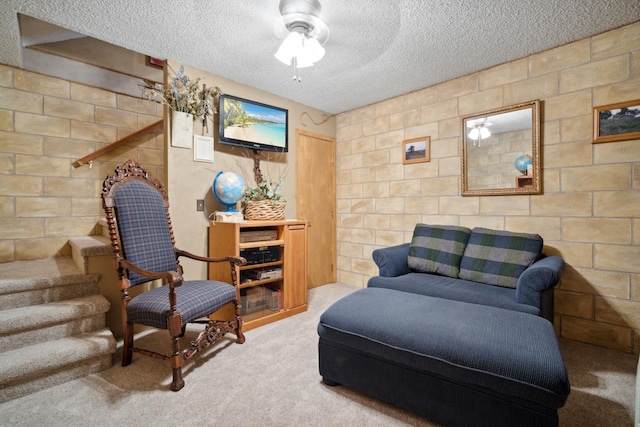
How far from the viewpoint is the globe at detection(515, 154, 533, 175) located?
2.65 metres

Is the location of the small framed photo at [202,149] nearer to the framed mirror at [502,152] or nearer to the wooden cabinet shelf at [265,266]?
the wooden cabinet shelf at [265,266]

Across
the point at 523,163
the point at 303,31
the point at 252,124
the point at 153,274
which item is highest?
the point at 303,31

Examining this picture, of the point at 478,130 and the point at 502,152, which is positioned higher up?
the point at 478,130

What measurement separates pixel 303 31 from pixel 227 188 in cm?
149

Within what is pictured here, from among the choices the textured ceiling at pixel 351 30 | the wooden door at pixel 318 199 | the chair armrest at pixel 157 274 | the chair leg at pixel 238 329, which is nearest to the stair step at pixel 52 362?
the chair armrest at pixel 157 274

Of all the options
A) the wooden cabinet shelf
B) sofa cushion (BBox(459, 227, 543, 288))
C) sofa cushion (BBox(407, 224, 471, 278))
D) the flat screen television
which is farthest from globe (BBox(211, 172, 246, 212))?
sofa cushion (BBox(459, 227, 543, 288))

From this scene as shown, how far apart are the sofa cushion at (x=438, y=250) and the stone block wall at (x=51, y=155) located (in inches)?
110

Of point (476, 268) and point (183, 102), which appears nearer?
point (476, 268)

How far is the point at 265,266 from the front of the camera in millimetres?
2871

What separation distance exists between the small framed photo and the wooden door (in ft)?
3.89

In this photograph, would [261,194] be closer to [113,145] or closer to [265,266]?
[265,266]

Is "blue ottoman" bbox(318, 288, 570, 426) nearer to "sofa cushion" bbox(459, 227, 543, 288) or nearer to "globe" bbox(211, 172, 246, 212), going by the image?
"sofa cushion" bbox(459, 227, 543, 288)

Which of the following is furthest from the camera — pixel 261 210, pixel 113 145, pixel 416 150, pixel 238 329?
pixel 416 150

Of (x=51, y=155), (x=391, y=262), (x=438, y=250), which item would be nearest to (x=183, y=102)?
(x=51, y=155)
